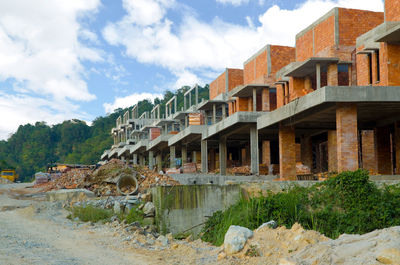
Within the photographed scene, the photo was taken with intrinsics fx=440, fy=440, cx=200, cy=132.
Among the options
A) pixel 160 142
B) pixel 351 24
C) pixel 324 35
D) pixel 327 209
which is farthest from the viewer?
pixel 160 142

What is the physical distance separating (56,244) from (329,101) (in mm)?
10341

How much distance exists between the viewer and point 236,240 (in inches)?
333

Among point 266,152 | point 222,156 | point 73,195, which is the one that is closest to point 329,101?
point 73,195

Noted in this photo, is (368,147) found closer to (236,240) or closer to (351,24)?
(351,24)

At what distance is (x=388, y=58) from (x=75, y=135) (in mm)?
91197

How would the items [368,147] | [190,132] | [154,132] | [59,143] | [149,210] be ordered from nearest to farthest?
[149,210] < [368,147] < [190,132] < [154,132] < [59,143]

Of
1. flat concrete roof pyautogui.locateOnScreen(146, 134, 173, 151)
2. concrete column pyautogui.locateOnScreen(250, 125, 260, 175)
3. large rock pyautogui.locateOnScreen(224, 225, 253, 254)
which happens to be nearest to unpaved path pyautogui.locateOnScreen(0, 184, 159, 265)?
large rock pyautogui.locateOnScreen(224, 225, 253, 254)

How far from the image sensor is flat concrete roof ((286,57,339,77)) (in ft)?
70.9

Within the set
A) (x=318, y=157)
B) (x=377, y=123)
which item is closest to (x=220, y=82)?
(x=318, y=157)

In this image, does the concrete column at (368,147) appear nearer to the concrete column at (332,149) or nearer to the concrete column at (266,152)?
the concrete column at (332,149)

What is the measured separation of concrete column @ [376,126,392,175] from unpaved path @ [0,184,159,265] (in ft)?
50.8

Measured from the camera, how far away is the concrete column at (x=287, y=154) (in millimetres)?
20969

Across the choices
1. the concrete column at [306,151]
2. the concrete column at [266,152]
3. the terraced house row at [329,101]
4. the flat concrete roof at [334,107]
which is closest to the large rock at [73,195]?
the terraced house row at [329,101]

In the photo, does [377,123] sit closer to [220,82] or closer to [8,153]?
[220,82]
